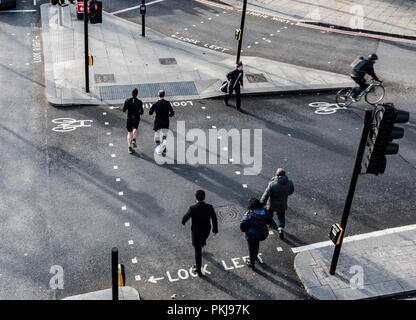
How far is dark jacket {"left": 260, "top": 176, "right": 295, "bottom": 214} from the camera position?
38.4 feet

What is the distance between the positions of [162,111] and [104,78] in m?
5.33

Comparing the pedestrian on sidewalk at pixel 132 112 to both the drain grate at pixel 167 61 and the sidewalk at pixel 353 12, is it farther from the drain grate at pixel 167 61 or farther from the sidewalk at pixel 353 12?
the sidewalk at pixel 353 12

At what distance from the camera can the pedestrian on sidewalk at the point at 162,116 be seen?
1470 centimetres

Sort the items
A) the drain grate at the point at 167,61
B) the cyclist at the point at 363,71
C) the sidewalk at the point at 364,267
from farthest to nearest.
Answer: the drain grate at the point at 167,61
the cyclist at the point at 363,71
the sidewalk at the point at 364,267

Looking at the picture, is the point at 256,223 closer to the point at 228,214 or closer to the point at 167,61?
the point at 228,214

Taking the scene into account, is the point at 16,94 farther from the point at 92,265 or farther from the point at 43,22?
the point at 92,265

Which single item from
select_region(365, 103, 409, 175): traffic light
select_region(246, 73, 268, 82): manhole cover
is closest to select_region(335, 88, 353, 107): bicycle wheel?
select_region(246, 73, 268, 82): manhole cover

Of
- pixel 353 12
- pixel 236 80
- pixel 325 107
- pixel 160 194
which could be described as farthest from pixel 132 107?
pixel 353 12

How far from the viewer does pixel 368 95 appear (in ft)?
61.0

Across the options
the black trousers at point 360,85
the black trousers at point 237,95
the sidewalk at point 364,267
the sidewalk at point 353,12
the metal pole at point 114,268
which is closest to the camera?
the metal pole at point 114,268

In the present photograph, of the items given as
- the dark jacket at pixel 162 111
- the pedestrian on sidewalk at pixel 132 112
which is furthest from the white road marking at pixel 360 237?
the pedestrian on sidewalk at pixel 132 112

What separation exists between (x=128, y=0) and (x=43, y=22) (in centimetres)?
491

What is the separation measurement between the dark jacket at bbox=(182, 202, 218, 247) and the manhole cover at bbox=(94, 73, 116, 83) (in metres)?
9.79

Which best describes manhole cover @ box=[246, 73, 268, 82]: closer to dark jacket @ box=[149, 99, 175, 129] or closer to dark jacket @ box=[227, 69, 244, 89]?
dark jacket @ box=[227, 69, 244, 89]
